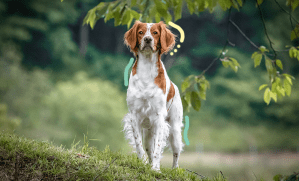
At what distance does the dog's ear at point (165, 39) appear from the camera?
3.50 metres

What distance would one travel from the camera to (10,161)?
Result: 286 cm

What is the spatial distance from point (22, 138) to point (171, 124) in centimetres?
216

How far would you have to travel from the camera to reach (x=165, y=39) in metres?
3.56

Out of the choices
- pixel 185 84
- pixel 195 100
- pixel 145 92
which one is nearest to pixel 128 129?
pixel 145 92

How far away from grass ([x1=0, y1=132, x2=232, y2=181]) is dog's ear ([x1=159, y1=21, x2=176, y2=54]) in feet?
5.22

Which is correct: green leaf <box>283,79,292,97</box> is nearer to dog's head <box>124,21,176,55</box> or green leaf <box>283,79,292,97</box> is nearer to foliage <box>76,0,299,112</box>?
foliage <box>76,0,299,112</box>

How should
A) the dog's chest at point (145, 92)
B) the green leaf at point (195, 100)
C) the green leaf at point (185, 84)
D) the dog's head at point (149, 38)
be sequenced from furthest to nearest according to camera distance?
the dog's chest at point (145, 92), the dog's head at point (149, 38), the green leaf at point (185, 84), the green leaf at point (195, 100)

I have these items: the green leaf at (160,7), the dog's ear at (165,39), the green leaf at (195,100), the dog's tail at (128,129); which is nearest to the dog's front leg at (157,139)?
the dog's tail at (128,129)

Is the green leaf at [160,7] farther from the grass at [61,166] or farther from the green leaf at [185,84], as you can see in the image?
the grass at [61,166]

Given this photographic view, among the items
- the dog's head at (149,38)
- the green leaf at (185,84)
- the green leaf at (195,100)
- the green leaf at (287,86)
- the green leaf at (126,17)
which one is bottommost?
the green leaf at (195,100)

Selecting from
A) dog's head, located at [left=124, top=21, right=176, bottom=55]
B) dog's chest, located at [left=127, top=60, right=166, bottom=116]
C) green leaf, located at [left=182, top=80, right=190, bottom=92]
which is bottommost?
green leaf, located at [left=182, top=80, right=190, bottom=92]

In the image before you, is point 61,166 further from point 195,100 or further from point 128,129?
point 195,100

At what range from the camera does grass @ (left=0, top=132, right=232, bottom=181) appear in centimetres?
278

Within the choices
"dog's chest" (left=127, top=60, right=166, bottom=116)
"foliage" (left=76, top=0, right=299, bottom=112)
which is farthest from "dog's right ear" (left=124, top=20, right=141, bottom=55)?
"foliage" (left=76, top=0, right=299, bottom=112)
